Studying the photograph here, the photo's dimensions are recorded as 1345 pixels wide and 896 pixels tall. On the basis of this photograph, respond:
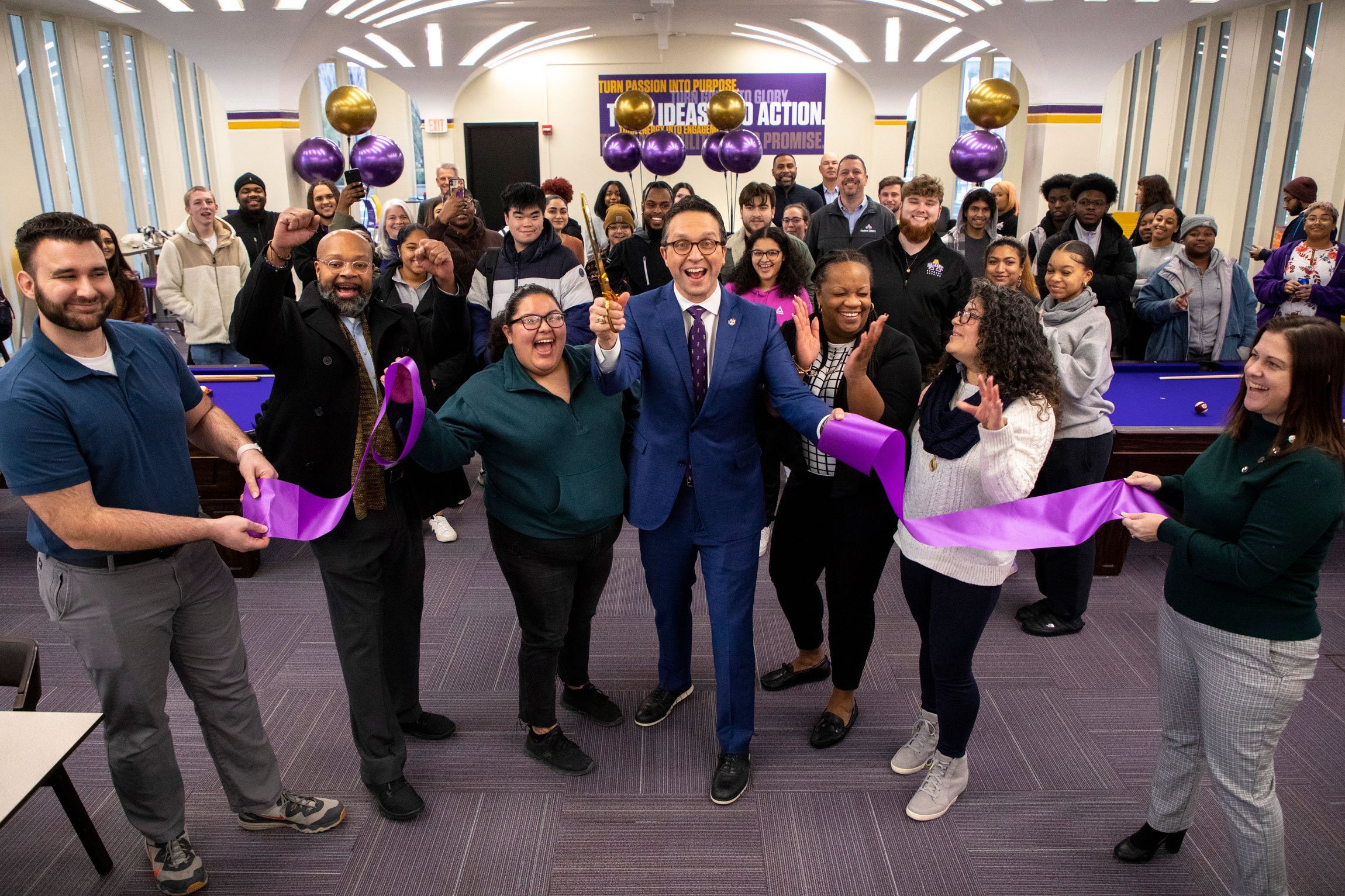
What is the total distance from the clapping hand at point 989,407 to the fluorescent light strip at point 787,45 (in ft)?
46.1

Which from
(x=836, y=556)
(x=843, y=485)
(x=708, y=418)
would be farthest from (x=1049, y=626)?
(x=708, y=418)

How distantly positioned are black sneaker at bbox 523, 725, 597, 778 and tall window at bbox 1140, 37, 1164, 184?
40.5ft

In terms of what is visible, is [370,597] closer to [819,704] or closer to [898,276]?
[819,704]

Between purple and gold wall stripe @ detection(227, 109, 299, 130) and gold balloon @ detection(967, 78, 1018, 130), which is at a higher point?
purple and gold wall stripe @ detection(227, 109, 299, 130)

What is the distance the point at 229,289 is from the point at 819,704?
13.7ft

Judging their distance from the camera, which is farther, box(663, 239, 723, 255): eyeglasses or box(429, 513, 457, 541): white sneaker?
box(429, 513, 457, 541): white sneaker

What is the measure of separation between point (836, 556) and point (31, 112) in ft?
32.7

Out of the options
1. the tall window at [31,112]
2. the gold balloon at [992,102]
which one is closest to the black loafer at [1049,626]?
the gold balloon at [992,102]

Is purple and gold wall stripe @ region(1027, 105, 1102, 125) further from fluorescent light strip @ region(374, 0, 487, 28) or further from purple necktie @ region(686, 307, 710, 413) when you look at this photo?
purple necktie @ region(686, 307, 710, 413)

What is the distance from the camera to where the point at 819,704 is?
3189 millimetres

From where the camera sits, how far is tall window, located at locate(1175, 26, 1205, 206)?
10922 mm

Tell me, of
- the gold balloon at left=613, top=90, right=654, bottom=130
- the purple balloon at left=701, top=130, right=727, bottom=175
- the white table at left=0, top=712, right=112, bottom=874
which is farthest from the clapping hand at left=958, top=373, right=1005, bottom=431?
the gold balloon at left=613, top=90, right=654, bottom=130

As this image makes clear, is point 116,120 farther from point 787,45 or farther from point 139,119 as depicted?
point 787,45

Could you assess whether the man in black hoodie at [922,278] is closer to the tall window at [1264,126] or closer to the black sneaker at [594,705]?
the black sneaker at [594,705]
